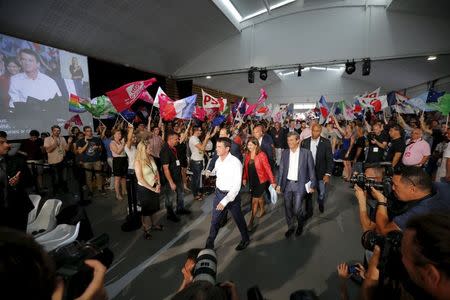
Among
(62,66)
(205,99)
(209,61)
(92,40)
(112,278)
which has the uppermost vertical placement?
(209,61)

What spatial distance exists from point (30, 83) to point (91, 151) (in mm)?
3845

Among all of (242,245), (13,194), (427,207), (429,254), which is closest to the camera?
(429,254)

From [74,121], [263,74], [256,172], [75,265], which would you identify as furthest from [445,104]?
[74,121]

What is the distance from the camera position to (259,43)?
15.1 m

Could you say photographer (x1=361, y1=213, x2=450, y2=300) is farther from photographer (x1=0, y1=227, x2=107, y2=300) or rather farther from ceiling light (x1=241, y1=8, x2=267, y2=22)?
ceiling light (x1=241, y1=8, x2=267, y2=22)

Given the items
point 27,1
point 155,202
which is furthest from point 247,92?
point 155,202

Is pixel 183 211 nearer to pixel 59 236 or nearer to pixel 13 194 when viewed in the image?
pixel 59 236

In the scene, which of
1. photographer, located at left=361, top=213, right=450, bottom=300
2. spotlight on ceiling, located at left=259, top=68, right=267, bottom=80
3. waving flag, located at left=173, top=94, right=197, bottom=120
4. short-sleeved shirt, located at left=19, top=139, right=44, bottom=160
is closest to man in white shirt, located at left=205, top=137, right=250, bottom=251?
photographer, located at left=361, top=213, right=450, bottom=300

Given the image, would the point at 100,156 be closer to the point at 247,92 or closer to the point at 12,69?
the point at 12,69

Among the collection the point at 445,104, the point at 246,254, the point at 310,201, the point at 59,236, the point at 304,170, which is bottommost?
the point at 246,254

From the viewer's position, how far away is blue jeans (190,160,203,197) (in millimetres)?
5746

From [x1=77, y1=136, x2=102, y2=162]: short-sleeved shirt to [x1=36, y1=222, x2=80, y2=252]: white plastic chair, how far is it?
3.66 metres

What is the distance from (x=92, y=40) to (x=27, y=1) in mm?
2676

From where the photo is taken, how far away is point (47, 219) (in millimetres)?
2947
